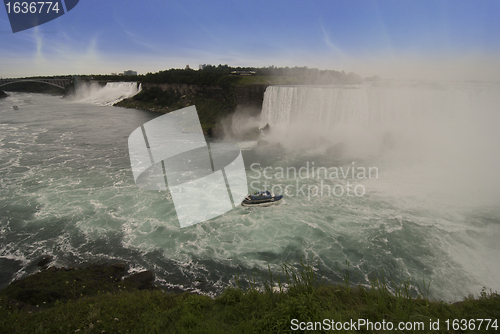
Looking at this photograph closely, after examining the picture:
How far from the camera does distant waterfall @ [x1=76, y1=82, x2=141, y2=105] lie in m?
74.0

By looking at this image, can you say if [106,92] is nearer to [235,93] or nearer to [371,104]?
[235,93]

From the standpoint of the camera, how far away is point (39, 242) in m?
12.8

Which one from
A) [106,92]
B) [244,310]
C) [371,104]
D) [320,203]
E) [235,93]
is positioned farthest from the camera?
[106,92]

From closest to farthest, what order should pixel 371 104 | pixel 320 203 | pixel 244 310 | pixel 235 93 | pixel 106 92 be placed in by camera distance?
pixel 244 310 → pixel 320 203 → pixel 371 104 → pixel 235 93 → pixel 106 92

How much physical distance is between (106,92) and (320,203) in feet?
276

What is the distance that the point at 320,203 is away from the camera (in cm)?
1622

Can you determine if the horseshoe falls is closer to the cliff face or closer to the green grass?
the green grass

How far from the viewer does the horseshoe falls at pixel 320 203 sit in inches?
446

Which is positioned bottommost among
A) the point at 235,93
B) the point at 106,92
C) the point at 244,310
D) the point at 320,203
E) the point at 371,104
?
the point at 320,203

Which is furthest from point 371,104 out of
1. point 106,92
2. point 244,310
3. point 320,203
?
point 106,92

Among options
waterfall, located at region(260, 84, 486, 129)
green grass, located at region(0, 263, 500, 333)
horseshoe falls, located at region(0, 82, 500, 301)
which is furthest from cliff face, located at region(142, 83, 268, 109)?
green grass, located at region(0, 263, 500, 333)

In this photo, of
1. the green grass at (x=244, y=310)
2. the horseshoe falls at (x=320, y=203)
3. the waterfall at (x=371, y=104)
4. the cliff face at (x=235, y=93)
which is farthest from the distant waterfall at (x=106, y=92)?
the green grass at (x=244, y=310)

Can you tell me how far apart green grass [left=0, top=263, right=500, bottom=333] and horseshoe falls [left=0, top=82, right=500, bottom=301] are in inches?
89.6

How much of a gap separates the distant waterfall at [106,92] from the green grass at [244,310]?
73.4m
